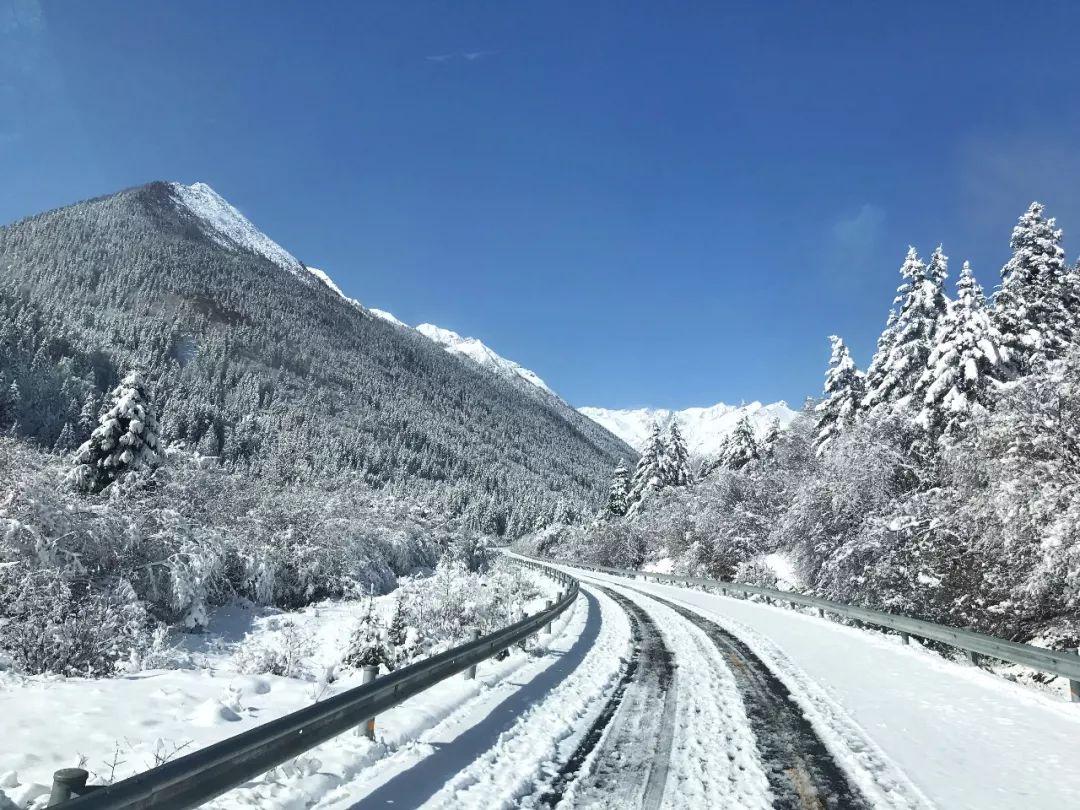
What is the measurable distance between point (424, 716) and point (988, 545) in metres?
14.6

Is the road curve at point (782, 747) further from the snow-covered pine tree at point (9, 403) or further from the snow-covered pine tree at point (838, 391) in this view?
the snow-covered pine tree at point (9, 403)

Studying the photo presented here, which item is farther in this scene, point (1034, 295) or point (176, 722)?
point (1034, 295)

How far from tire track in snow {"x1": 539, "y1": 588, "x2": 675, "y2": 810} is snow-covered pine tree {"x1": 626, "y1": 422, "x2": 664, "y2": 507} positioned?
47569mm

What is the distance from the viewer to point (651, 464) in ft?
193

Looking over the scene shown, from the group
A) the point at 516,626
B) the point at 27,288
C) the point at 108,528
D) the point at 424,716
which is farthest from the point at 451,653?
the point at 27,288

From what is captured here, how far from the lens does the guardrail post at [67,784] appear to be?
2846mm

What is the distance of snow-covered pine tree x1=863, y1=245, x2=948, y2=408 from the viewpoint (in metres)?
28.1

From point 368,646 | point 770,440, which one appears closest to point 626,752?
point 368,646

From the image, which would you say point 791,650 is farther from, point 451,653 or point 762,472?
point 762,472

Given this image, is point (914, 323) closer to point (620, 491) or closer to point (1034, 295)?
point (1034, 295)

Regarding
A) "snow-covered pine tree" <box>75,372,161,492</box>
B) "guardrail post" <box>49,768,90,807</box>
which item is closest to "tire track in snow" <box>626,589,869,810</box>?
Answer: "guardrail post" <box>49,768,90,807</box>

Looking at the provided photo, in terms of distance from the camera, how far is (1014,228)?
2636cm

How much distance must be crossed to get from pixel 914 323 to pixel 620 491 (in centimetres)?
4405

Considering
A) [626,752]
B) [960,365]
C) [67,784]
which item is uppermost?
[960,365]
